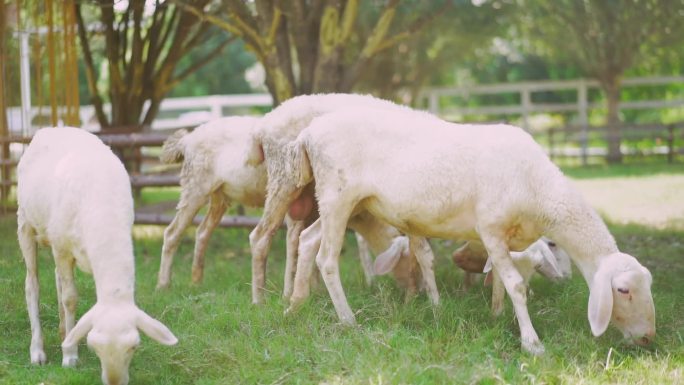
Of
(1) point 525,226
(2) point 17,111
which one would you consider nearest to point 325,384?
(1) point 525,226

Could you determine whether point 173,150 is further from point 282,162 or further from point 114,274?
point 114,274

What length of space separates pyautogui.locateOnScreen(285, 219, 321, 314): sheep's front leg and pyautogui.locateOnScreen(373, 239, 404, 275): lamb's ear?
24.4 inches

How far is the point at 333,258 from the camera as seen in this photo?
5.91m

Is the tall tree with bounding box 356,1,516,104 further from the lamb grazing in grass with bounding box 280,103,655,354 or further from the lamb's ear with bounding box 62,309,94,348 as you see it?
the lamb's ear with bounding box 62,309,94,348

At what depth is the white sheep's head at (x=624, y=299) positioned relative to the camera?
506 cm

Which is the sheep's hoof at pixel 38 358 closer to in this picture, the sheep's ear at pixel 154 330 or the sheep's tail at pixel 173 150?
the sheep's ear at pixel 154 330

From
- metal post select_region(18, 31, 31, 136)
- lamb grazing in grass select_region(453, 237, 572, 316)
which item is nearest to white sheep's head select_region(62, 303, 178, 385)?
lamb grazing in grass select_region(453, 237, 572, 316)

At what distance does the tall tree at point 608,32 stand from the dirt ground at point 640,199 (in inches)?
176

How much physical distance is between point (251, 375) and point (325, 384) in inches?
18.4

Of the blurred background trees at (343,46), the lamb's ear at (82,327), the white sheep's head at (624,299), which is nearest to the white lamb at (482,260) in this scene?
the white sheep's head at (624,299)

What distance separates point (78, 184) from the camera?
5168 mm

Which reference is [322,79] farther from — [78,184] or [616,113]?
[616,113]

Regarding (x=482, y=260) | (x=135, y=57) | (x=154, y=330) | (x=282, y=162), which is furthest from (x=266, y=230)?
(x=135, y=57)

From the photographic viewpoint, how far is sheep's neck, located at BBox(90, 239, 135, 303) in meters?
4.71
